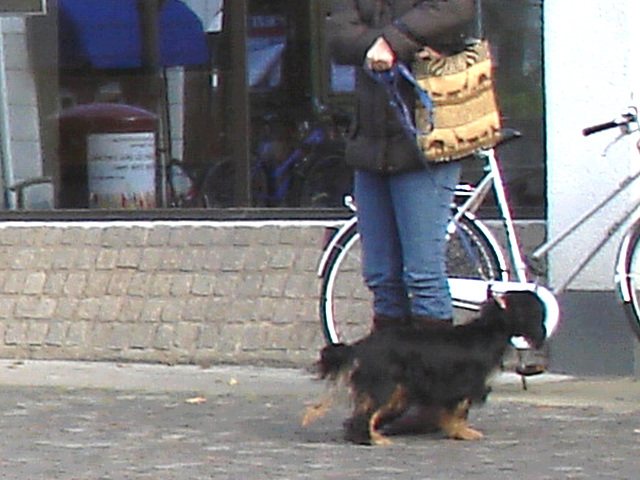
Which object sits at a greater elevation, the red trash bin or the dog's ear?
the red trash bin

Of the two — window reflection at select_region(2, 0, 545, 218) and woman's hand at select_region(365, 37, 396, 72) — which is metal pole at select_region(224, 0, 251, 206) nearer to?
window reflection at select_region(2, 0, 545, 218)

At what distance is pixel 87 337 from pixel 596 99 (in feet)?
8.93

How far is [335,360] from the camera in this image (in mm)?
6035

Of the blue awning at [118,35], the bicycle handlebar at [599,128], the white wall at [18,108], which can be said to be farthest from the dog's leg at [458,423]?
the white wall at [18,108]

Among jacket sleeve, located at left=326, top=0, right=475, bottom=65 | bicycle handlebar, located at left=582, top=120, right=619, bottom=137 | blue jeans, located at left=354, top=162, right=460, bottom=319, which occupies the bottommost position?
blue jeans, located at left=354, top=162, right=460, bottom=319

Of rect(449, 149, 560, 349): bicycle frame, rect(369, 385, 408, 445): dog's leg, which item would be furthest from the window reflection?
rect(369, 385, 408, 445): dog's leg

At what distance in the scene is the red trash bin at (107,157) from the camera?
8531mm

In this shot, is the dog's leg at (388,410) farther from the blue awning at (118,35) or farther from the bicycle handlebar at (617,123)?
the blue awning at (118,35)

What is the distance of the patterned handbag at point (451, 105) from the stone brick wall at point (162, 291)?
202 centimetres

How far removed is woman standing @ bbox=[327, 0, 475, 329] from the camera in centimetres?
604

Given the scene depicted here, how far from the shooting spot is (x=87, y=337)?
8398 mm

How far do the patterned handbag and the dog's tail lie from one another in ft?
2.40

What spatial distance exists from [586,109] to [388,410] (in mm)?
2005

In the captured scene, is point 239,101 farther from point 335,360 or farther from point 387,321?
point 335,360
